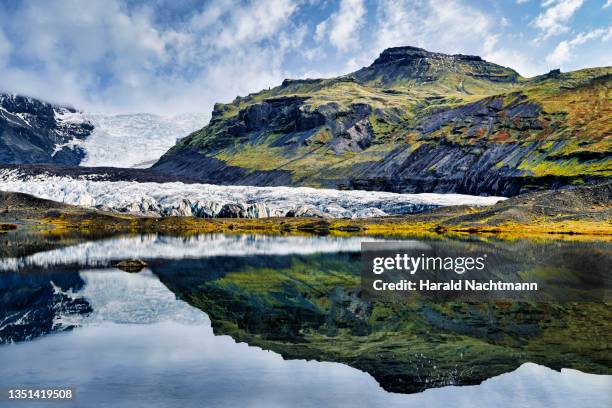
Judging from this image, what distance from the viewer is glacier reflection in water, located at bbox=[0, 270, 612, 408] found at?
842 inches

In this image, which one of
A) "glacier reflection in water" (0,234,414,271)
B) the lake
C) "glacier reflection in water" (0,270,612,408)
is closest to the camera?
"glacier reflection in water" (0,270,612,408)

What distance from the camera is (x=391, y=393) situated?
22234mm

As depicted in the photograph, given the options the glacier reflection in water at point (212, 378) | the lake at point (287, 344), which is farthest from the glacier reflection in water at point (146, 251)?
the glacier reflection in water at point (212, 378)

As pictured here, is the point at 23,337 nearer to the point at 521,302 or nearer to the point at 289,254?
the point at 521,302

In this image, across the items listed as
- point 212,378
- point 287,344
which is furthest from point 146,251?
point 212,378

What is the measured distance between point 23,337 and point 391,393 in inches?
798

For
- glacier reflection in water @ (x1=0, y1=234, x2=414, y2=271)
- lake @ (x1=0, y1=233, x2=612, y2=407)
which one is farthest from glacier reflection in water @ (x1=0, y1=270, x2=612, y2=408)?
glacier reflection in water @ (x1=0, y1=234, x2=414, y2=271)

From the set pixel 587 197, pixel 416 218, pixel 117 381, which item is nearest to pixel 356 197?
pixel 416 218

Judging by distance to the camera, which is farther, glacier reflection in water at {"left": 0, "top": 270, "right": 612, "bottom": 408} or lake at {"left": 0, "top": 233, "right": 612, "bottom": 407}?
lake at {"left": 0, "top": 233, "right": 612, "bottom": 407}

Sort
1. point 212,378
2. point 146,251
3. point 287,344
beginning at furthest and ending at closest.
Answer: point 146,251, point 287,344, point 212,378

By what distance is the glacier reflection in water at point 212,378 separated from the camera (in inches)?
842

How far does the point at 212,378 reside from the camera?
78.9 ft

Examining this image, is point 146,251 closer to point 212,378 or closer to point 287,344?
point 287,344

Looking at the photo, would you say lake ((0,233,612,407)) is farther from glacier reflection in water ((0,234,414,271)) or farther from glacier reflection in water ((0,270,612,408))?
glacier reflection in water ((0,234,414,271))
